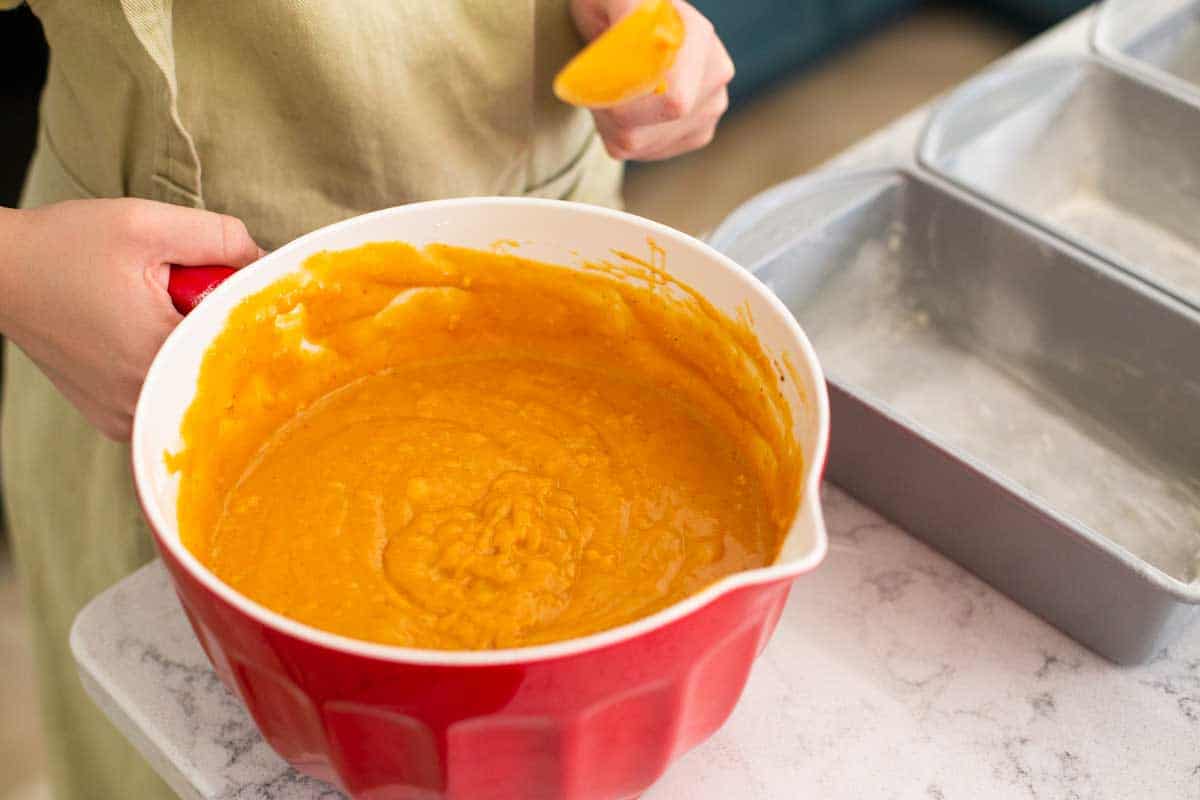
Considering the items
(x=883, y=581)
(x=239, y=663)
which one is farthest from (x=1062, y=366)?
(x=239, y=663)

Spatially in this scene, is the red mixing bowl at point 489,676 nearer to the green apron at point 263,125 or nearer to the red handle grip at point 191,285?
the red handle grip at point 191,285

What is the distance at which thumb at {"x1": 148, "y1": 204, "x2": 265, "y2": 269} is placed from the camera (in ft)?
2.35

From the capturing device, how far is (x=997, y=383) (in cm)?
104

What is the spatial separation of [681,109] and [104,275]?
1.31 feet

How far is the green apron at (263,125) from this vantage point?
82 cm

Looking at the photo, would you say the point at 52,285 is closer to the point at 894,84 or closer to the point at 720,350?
the point at 720,350

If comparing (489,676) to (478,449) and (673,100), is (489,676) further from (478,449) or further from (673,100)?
(673,100)

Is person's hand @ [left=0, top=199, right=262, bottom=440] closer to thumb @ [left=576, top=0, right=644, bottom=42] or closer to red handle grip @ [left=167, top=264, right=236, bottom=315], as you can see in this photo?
red handle grip @ [left=167, top=264, right=236, bottom=315]

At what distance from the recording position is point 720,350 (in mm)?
752

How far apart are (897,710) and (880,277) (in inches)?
18.0

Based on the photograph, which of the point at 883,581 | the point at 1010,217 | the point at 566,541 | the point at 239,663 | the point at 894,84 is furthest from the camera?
the point at 894,84

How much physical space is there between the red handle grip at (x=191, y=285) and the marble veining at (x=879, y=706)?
20 centimetres

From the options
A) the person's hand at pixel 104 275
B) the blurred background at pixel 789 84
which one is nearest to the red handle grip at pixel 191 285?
the person's hand at pixel 104 275

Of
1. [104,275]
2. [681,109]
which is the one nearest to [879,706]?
[681,109]
